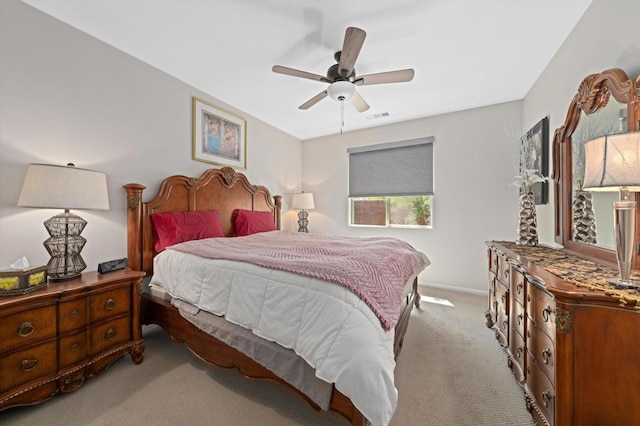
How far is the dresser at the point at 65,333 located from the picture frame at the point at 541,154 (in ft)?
12.5

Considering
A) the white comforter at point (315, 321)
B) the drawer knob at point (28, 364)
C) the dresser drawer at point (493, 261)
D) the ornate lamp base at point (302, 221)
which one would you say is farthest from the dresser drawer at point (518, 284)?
the ornate lamp base at point (302, 221)

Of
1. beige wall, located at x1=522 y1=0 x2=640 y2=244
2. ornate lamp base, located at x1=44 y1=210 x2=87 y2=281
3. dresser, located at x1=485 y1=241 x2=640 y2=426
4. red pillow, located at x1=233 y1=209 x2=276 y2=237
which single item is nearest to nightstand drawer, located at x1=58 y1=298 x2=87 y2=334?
ornate lamp base, located at x1=44 y1=210 x2=87 y2=281

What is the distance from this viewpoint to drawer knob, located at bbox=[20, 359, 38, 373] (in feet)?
4.59

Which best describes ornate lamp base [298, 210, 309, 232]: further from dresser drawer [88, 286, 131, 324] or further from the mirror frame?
the mirror frame

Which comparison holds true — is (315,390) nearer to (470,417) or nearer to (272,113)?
(470,417)

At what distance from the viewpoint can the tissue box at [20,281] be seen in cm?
A: 140

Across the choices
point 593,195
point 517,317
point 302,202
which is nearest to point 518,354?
point 517,317

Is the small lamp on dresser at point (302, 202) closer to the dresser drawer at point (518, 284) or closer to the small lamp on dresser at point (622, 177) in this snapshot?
the dresser drawer at point (518, 284)

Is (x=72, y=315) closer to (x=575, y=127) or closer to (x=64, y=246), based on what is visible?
(x=64, y=246)

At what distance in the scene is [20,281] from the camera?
4.73ft

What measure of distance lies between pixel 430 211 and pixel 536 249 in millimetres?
1972

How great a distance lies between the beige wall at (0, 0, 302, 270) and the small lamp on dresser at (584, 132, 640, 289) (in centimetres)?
335

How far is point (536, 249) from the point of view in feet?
6.38

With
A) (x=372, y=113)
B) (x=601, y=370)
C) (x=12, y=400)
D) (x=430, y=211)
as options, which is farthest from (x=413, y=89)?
(x=12, y=400)
